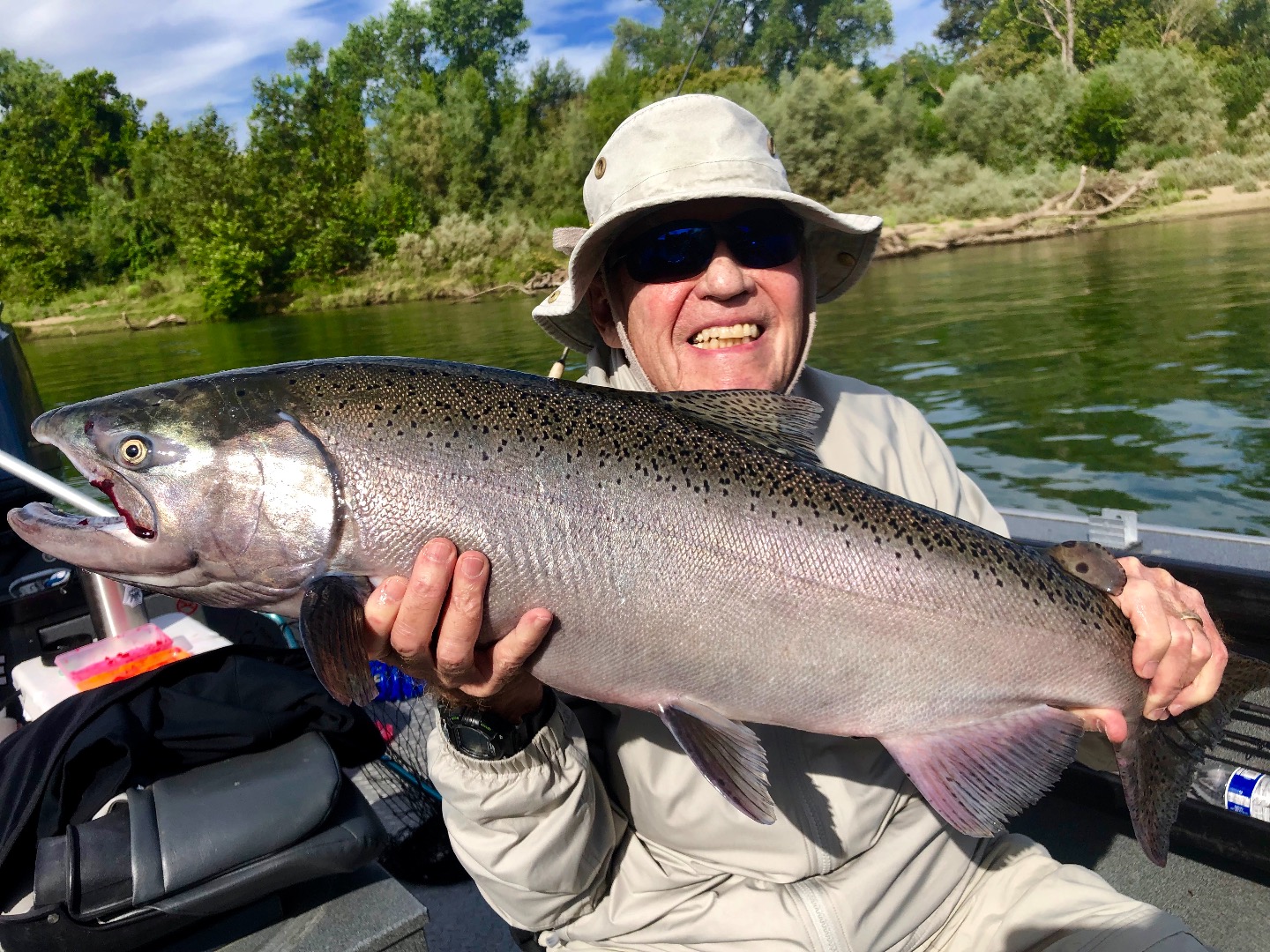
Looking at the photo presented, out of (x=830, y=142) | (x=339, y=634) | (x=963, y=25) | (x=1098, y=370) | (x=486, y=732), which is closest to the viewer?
(x=339, y=634)

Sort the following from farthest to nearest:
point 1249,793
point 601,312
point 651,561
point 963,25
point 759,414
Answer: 1. point 963,25
2. point 601,312
3. point 1249,793
4. point 759,414
5. point 651,561

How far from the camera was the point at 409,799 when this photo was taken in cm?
338

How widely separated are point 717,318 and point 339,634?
1.41 metres

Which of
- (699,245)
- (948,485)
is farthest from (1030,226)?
(699,245)

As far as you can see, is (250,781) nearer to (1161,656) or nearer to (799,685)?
(799,685)

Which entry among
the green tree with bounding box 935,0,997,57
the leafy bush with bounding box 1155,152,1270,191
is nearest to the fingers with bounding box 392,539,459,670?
the leafy bush with bounding box 1155,152,1270,191

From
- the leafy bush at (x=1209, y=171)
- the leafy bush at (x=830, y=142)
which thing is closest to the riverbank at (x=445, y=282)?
the leafy bush at (x=1209, y=171)

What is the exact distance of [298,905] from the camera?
2.41 metres

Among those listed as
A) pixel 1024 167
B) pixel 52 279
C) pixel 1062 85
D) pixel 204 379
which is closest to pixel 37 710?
pixel 204 379

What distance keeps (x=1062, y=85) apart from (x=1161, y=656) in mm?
52258

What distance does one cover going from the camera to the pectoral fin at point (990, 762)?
2123 millimetres

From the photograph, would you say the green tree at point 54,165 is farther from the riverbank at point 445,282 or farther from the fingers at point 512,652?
the fingers at point 512,652

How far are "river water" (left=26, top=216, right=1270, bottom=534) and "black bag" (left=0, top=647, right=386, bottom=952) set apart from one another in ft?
26.6

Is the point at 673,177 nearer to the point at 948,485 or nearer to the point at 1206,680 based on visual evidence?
the point at 948,485
